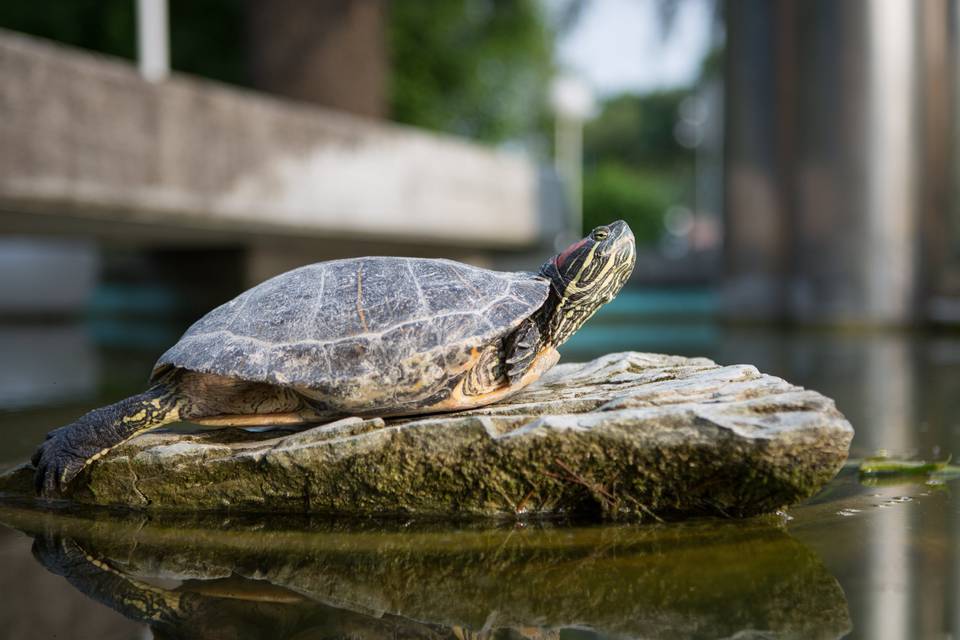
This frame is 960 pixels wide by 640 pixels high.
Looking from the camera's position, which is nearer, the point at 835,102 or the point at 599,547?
the point at 599,547

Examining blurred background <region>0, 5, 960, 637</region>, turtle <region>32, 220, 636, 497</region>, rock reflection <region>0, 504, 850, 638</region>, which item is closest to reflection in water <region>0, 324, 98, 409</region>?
blurred background <region>0, 5, 960, 637</region>

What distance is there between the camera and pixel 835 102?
11.6 metres

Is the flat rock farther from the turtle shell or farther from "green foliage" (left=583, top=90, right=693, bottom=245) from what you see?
"green foliage" (left=583, top=90, right=693, bottom=245)

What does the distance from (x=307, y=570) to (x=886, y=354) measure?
24.5 feet

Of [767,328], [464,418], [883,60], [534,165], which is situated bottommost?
[767,328]

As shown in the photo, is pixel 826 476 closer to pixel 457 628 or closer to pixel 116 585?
pixel 457 628

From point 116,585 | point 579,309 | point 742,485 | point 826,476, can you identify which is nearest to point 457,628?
point 116,585

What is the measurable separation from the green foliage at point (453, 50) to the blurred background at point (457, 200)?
165 cm

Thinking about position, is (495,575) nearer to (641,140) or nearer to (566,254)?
(566,254)

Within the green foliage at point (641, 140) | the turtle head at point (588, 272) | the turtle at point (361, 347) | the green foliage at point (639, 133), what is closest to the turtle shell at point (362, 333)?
the turtle at point (361, 347)

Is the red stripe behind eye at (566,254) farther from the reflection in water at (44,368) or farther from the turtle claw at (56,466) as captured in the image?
the reflection in water at (44,368)

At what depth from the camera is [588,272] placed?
2998 mm

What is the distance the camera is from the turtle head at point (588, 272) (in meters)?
3.00

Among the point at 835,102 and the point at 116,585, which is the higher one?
the point at 835,102
